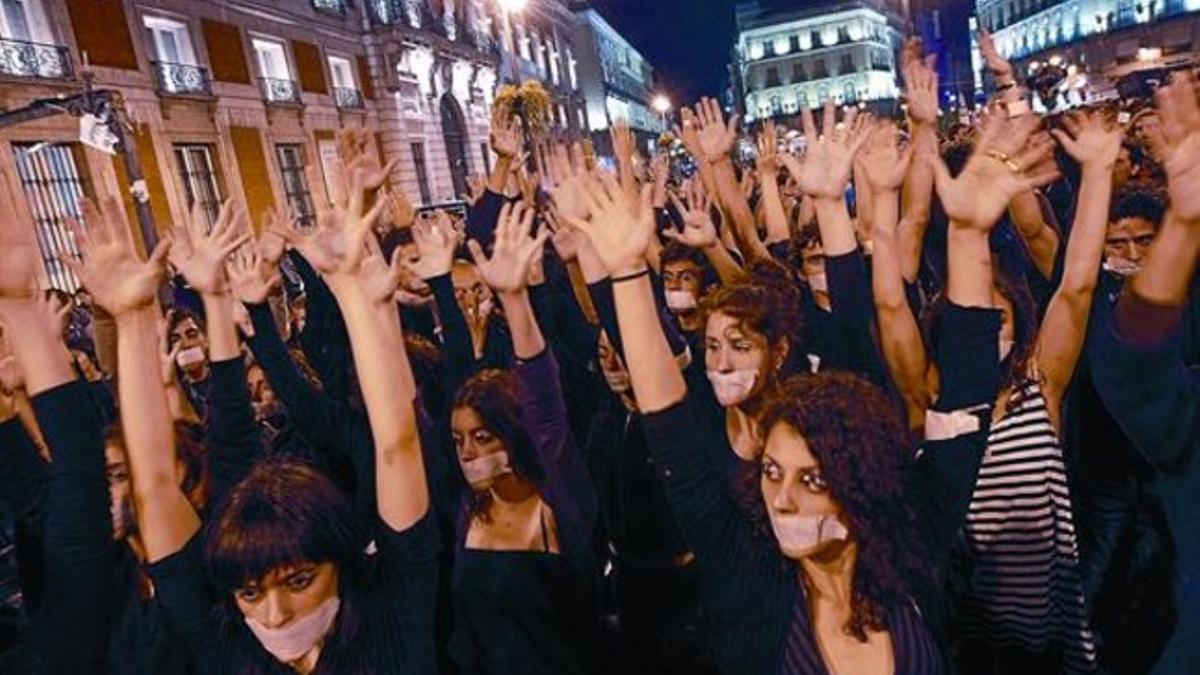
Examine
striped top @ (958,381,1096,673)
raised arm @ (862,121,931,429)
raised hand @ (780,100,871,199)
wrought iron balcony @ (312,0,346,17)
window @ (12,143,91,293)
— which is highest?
wrought iron balcony @ (312,0,346,17)

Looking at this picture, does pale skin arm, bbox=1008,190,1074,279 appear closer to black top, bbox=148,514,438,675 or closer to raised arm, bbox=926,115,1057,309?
raised arm, bbox=926,115,1057,309

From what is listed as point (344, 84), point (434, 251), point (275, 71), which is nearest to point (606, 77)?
point (344, 84)

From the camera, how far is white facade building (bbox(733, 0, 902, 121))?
303 ft

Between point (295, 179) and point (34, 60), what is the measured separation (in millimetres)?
7705

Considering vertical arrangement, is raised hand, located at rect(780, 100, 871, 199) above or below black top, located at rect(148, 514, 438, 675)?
above

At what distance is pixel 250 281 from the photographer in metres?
3.47

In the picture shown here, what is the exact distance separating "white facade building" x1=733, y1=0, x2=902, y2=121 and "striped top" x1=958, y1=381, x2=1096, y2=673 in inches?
3694

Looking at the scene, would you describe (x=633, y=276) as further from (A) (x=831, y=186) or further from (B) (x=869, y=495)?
(A) (x=831, y=186)

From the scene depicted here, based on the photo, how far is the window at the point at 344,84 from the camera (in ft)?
78.1

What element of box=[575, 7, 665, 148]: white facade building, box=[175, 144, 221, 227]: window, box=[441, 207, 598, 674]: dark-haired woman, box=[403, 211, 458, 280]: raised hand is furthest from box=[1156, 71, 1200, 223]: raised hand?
box=[575, 7, 665, 148]: white facade building

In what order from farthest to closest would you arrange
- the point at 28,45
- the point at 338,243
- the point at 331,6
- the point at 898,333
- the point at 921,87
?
1. the point at 331,6
2. the point at 28,45
3. the point at 921,87
4. the point at 898,333
5. the point at 338,243

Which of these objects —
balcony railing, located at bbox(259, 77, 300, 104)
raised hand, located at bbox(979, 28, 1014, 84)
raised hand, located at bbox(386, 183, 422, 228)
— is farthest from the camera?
balcony railing, located at bbox(259, 77, 300, 104)

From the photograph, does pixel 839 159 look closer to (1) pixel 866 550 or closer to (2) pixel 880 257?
(2) pixel 880 257

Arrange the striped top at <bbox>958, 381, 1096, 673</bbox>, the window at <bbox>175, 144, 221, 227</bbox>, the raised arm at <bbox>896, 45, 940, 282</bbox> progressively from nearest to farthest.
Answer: the striped top at <bbox>958, 381, 1096, 673</bbox>
the raised arm at <bbox>896, 45, 940, 282</bbox>
the window at <bbox>175, 144, 221, 227</bbox>
